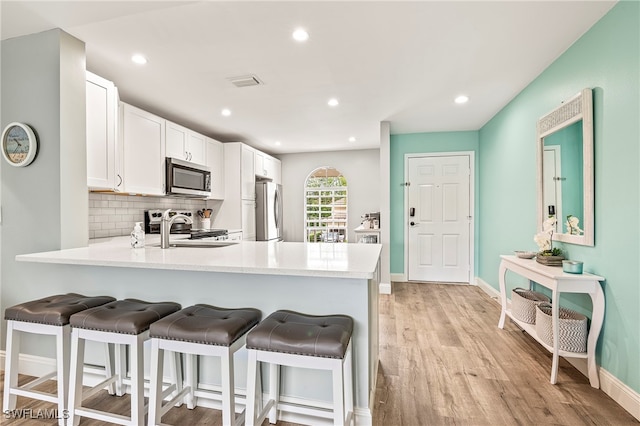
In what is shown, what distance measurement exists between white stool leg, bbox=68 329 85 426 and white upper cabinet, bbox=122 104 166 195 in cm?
177

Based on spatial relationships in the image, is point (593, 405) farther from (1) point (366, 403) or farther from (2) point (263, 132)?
(2) point (263, 132)

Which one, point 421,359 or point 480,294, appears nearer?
point 421,359

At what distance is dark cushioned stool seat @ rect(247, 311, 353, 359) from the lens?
1.31m

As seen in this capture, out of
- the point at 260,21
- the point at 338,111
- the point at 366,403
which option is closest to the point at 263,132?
the point at 338,111

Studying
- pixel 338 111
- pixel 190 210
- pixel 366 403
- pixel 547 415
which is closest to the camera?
pixel 366 403

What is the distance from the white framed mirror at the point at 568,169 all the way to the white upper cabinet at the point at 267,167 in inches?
159

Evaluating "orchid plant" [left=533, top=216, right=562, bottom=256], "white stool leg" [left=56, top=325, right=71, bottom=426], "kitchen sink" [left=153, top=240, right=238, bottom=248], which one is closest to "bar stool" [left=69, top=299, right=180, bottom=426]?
"white stool leg" [left=56, top=325, right=71, bottom=426]

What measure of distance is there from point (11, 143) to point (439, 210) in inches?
191

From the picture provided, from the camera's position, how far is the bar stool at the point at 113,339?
1547 mm

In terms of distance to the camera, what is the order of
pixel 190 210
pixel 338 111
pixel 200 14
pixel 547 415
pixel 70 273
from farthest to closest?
pixel 190 210
pixel 338 111
pixel 70 273
pixel 200 14
pixel 547 415

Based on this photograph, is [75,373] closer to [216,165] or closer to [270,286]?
[270,286]

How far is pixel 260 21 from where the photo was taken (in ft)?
6.67

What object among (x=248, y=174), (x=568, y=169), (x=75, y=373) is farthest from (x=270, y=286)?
(x=248, y=174)

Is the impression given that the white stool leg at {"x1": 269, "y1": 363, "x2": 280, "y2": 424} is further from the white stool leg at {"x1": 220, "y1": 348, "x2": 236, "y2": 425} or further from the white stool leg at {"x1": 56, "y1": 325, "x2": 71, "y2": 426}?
the white stool leg at {"x1": 56, "y1": 325, "x2": 71, "y2": 426}
